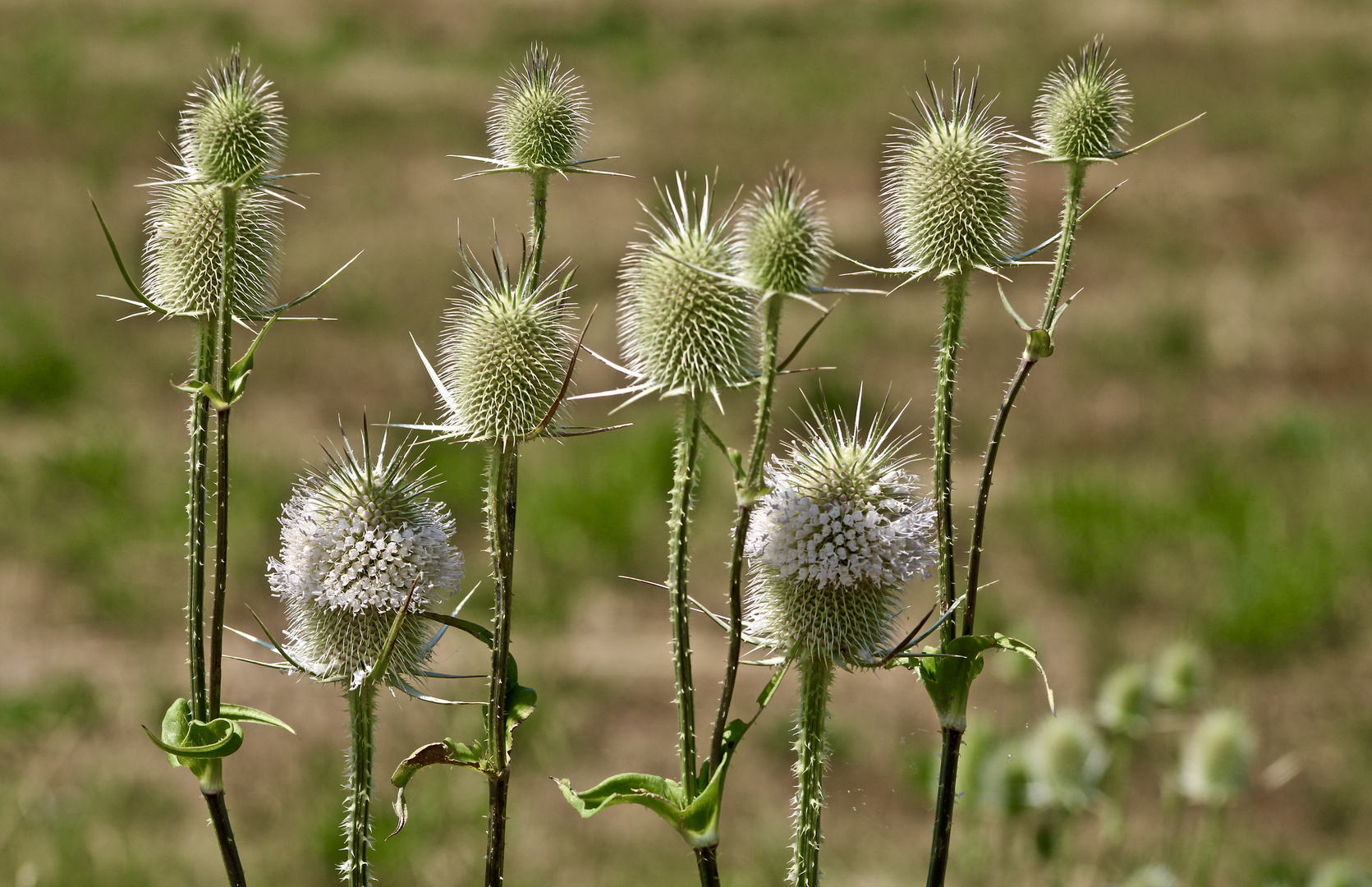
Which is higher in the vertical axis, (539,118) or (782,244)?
(539,118)

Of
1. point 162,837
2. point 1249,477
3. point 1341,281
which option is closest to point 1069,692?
point 1249,477

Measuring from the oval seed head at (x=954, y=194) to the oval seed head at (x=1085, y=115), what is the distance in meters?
0.11

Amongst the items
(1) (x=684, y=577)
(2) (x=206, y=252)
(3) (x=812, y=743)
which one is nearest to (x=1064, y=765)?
(3) (x=812, y=743)

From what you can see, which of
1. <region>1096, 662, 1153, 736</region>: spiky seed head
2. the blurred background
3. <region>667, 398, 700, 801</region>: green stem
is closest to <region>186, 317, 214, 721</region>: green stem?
the blurred background

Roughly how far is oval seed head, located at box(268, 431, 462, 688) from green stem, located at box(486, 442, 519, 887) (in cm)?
19

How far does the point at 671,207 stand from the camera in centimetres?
190

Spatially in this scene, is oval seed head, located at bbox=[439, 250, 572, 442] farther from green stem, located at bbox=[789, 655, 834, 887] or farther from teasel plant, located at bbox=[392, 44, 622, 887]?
green stem, located at bbox=[789, 655, 834, 887]

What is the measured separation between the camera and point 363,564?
6.59ft

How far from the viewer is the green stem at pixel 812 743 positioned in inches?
77.9

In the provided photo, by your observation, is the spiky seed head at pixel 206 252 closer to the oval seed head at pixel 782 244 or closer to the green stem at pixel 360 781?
the green stem at pixel 360 781

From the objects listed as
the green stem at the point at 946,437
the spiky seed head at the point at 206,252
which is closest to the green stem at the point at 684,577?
the green stem at the point at 946,437

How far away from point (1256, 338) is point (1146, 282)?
1568mm

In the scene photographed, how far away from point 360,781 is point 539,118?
1.19 meters

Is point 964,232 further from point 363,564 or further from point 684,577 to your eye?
point 363,564
